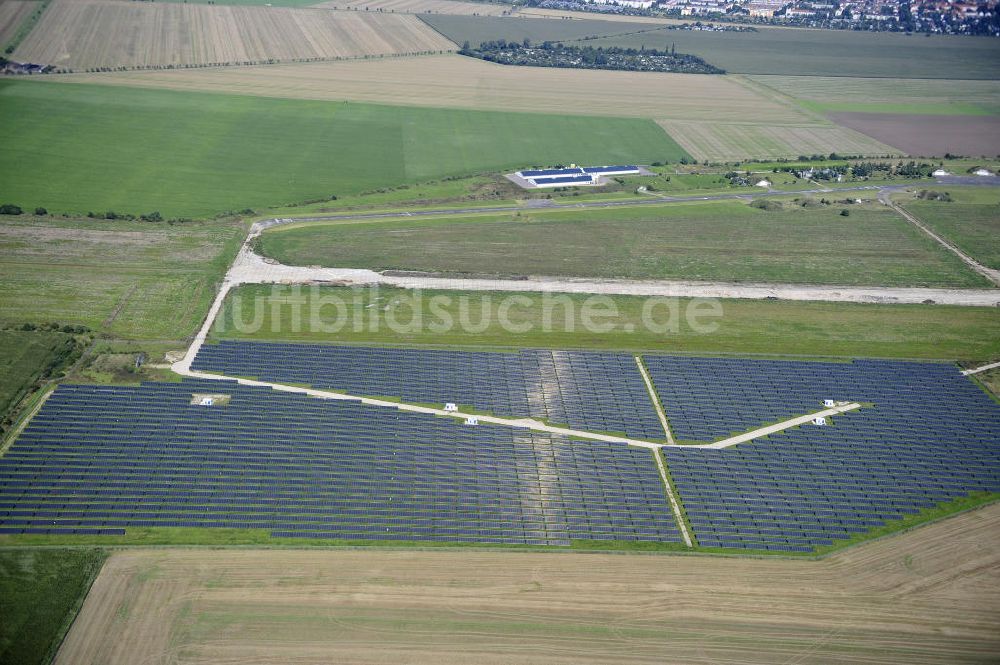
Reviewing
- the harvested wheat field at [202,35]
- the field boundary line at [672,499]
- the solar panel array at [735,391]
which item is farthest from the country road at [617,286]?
the harvested wheat field at [202,35]

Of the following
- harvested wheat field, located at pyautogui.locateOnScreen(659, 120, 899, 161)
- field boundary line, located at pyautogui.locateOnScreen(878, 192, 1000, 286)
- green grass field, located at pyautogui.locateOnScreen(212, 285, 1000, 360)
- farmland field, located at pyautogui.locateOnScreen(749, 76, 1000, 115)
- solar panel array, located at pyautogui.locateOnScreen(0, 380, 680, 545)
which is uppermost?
farmland field, located at pyautogui.locateOnScreen(749, 76, 1000, 115)

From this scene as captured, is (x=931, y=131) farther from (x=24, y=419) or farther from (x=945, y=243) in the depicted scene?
(x=24, y=419)

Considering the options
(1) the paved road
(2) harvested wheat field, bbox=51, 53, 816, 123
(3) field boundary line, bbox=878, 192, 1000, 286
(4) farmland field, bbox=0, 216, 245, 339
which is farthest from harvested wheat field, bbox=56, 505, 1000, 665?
(2) harvested wheat field, bbox=51, 53, 816, 123

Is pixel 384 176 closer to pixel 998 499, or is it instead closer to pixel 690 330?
pixel 690 330

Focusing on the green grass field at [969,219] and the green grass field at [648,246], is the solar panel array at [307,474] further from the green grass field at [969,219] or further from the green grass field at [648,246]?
the green grass field at [969,219]

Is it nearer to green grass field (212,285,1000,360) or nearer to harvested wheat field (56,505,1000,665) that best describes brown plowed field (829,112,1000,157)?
green grass field (212,285,1000,360)

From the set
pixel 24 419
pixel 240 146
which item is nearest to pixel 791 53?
pixel 240 146
